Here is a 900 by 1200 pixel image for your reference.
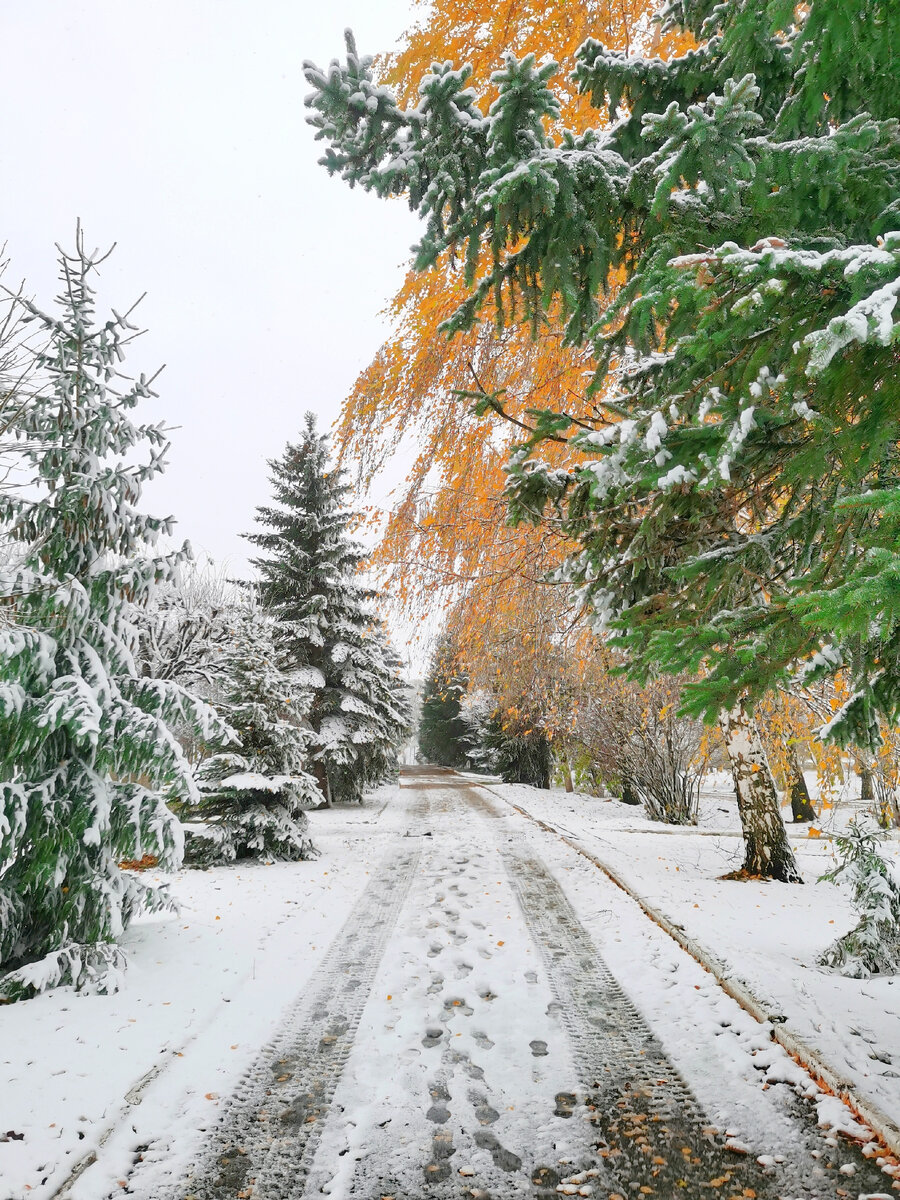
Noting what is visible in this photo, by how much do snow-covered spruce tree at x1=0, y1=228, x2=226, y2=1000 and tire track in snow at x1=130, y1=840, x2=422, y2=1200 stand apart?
54.3 inches

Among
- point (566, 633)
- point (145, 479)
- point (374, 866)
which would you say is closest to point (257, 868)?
point (374, 866)

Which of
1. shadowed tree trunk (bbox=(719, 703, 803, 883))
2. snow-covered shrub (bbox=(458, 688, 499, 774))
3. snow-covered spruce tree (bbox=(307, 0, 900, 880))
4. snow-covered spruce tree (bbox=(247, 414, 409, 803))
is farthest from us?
snow-covered shrub (bbox=(458, 688, 499, 774))

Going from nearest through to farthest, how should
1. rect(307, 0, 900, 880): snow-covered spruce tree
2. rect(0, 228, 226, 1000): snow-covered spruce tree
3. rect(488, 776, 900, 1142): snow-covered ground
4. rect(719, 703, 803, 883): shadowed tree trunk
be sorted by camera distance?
1. rect(307, 0, 900, 880): snow-covered spruce tree
2. rect(488, 776, 900, 1142): snow-covered ground
3. rect(0, 228, 226, 1000): snow-covered spruce tree
4. rect(719, 703, 803, 883): shadowed tree trunk

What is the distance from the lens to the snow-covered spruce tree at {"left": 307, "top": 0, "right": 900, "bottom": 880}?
6.81 feet

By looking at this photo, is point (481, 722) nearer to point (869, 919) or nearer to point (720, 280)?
point (869, 919)

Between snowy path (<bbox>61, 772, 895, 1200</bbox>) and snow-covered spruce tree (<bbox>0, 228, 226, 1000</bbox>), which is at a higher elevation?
snow-covered spruce tree (<bbox>0, 228, 226, 1000</bbox>)

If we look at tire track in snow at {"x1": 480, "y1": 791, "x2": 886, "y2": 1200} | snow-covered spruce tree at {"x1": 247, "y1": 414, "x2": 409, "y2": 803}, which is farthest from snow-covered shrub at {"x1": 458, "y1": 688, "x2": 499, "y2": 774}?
tire track in snow at {"x1": 480, "y1": 791, "x2": 886, "y2": 1200}

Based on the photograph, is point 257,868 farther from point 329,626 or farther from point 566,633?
point 329,626

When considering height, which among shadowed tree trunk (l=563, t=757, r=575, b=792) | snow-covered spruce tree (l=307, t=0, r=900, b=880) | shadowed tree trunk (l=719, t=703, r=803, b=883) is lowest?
shadowed tree trunk (l=563, t=757, r=575, b=792)

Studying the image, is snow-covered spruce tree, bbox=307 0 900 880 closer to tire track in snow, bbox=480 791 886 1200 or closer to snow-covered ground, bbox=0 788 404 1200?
tire track in snow, bbox=480 791 886 1200

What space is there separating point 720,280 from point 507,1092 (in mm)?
3536

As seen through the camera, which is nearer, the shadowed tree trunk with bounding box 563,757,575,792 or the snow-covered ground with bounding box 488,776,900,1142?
the snow-covered ground with bounding box 488,776,900,1142

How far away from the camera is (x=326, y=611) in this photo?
1745cm

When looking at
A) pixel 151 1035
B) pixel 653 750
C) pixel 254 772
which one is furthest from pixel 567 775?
pixel 151 1035
